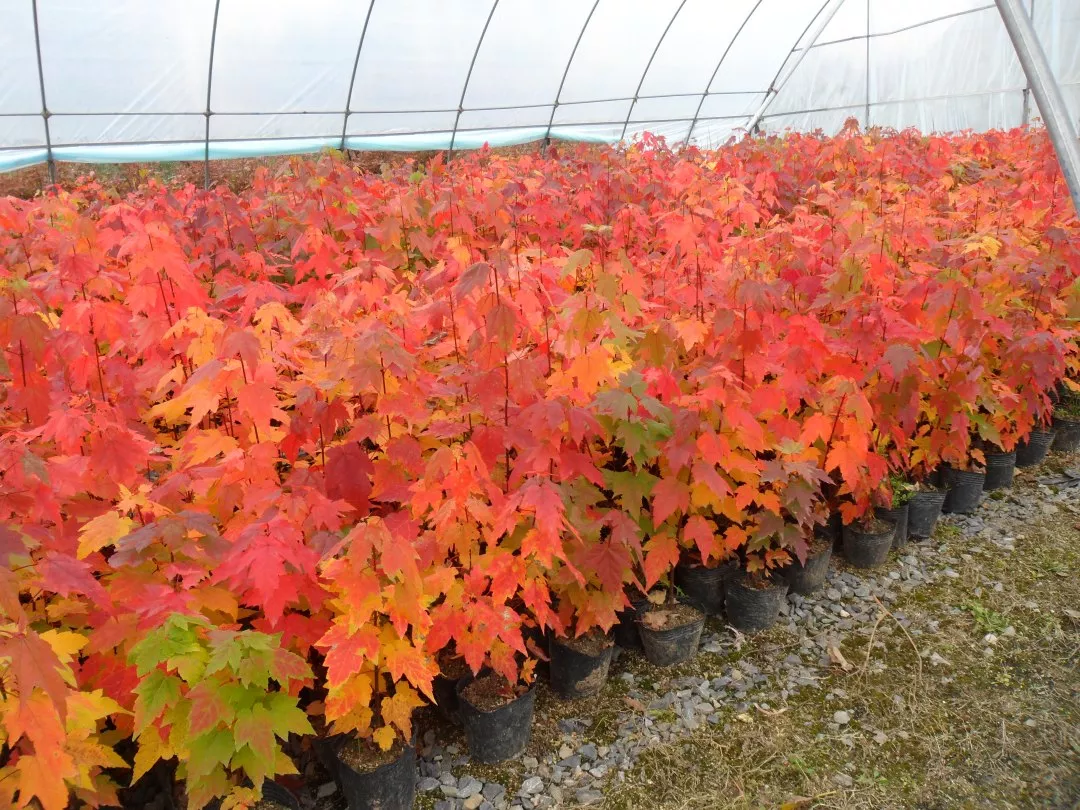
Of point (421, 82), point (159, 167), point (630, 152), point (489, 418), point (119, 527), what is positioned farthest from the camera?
point (159, 167)

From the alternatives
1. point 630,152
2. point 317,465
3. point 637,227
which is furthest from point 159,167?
point 317,465

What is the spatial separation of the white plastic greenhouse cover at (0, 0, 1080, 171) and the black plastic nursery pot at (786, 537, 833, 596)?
5.68 meters

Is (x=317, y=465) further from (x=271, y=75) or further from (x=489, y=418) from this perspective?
(x=271, y=75)

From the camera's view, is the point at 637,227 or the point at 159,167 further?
the point at 159,167

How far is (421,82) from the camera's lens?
34.5 ft

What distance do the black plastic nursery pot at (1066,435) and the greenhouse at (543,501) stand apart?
27mm

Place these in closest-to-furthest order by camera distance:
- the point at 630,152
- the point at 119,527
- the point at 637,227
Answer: the point at 119,527
the point at 637,227
the point at 630,152

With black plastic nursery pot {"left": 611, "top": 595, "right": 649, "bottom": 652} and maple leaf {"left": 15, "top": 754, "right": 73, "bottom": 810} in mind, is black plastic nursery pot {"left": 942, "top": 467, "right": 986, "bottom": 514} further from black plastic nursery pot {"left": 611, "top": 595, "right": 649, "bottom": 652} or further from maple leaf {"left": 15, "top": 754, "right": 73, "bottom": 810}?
maple leaf {"left": 15, "top": 754, "right": 73, "bottom": 810}

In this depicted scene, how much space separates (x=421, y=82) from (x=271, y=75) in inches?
85.7

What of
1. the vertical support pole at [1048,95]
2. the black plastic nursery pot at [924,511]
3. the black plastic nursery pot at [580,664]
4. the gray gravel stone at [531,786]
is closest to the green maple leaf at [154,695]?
the gray gravel stone at [531,786]

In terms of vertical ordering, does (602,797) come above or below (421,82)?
below

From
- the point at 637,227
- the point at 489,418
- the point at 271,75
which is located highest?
the point at 271,75

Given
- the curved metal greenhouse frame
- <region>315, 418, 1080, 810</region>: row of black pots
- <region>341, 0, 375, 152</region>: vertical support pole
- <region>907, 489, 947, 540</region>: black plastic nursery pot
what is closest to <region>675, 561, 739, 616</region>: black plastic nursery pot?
<region>315, 418, 1080, 810</region>: row of black pots

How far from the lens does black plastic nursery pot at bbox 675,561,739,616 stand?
3135 mm
